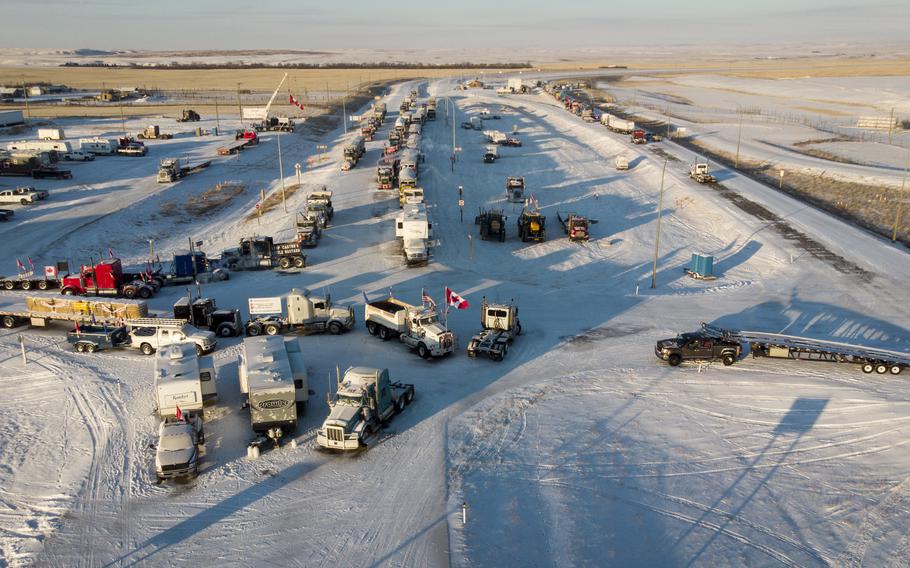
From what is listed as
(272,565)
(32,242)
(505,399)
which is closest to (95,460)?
(272,565)

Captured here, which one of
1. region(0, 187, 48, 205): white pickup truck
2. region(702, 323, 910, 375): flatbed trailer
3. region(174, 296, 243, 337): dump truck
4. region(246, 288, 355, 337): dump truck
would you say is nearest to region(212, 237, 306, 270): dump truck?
region(246, 288, 355, 337): dump truck

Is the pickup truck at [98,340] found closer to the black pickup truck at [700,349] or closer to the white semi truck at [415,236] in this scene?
the white semi truck at [415,236]

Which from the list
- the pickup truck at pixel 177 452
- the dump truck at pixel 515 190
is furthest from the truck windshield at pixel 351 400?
the dump truck at pixel 515 190

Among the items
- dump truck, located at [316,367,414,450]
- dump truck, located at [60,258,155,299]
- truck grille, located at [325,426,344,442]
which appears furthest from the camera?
dump truck, located at [60,258,155,299]

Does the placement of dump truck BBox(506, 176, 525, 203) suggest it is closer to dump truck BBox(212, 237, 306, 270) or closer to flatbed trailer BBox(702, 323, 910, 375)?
dump truck BBox(212, 237, 306, 270)

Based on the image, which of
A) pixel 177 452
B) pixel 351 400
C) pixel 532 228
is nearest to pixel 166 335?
pixel 177 452

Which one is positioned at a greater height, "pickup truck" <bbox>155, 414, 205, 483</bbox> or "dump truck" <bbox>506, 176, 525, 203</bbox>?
"dump truck" <bbox>506, 176, 525, 203</bbox>

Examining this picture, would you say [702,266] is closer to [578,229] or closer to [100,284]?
[578,229]

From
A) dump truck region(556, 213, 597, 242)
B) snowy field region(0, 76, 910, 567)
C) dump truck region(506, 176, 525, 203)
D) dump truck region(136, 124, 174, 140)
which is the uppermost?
dump truck region(136, 124, 174, 140)
